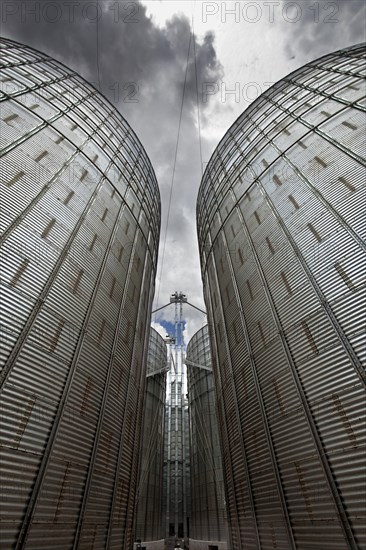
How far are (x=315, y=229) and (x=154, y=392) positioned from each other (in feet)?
63.8

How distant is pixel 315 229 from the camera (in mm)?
9820

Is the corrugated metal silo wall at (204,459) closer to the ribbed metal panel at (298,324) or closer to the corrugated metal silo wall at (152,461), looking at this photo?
the corrugated metal silo wall at (152,461)

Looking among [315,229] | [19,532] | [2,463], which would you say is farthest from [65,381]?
[315,229]

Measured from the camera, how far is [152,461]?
22.6m

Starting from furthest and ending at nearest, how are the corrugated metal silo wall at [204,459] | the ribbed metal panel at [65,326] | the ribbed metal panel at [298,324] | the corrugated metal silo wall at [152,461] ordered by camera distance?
the corrugated metal silo wall at [204,459], the corrugated metal silo wall at [152,461], the ribbed metal panel at [298,324], the ribbed metal panel at [65,326]

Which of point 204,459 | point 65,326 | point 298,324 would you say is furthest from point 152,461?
point 298,324

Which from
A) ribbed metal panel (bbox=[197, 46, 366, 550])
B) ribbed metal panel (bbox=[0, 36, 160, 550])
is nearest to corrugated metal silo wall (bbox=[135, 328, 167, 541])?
ribbed metal panel (bbox=[0, 36, 160, 550])

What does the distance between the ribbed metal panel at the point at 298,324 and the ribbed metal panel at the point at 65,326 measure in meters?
3.74

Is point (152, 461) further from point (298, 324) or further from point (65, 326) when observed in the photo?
point (298, 324)

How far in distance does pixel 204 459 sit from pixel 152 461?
12.2 feet

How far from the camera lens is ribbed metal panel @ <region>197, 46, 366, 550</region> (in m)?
7.01

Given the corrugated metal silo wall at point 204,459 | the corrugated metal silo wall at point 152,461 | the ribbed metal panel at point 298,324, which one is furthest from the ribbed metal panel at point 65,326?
the corrugated metal silo wall at point 204,459

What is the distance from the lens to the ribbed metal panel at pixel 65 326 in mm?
6762

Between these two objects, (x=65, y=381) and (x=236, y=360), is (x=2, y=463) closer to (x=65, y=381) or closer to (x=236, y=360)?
(x=65, y=381)
